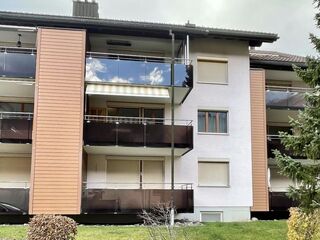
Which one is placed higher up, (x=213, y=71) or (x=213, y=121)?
(x=213, y=71)

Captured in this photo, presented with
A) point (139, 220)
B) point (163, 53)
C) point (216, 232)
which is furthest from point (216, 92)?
point (216, 232)

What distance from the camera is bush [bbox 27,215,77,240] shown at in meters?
15.5

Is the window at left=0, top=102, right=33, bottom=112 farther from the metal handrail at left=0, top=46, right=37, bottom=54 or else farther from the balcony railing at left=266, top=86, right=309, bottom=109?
the balcony railing at left=266, top=86, right=309, bottom=109

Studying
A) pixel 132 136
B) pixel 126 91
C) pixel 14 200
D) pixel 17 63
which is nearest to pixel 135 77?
pixel 126 91

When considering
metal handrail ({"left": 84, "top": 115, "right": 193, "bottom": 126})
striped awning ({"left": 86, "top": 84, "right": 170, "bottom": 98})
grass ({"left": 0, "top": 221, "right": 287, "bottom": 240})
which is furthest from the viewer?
metal handrail ({"left": 84, "top": 115, "right": 193, "bottom": 126})

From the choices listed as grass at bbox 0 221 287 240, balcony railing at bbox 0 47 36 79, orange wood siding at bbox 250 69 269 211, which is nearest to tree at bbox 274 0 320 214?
grass at bbox 0 221 287 240

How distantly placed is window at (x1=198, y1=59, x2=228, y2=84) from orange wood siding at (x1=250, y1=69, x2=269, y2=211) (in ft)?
5.78

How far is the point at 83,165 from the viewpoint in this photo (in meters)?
26.2

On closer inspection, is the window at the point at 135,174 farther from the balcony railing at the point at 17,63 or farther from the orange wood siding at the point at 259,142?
the balcony railing at the point at 17,63

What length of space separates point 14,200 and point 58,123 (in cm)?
438

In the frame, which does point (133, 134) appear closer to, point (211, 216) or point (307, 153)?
point (211, 216)

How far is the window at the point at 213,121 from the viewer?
29047 millimetres

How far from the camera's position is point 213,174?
2861 centimetres

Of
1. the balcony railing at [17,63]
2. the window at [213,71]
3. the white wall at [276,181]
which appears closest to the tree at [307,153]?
the window at [213,71]
